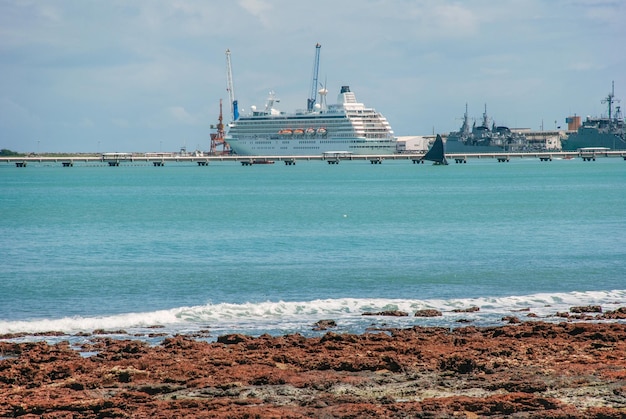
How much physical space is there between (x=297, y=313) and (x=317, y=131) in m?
124

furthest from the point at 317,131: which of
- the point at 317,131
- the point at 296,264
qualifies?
the point at 296,264

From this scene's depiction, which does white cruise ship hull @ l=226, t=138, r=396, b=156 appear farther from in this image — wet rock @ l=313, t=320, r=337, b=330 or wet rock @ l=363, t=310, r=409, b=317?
wet rock @ l=313, t=320, r=337, b=330

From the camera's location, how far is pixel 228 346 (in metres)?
10.8

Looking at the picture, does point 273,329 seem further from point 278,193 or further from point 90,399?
point 278,193

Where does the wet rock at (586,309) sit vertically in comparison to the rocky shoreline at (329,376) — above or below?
below

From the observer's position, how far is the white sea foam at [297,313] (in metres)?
13.3

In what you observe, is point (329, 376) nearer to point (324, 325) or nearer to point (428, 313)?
point (324, 325)

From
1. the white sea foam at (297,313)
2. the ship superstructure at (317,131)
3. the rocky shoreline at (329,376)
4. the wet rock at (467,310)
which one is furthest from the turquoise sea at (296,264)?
the ship superstructure at (317,131)

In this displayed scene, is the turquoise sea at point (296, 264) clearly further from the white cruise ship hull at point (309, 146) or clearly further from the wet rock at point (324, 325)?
the white cruise ship hull at point (309, 146)

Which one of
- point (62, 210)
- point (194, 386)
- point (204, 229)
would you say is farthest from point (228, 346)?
point (62, 210)

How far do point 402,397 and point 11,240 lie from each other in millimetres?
24464

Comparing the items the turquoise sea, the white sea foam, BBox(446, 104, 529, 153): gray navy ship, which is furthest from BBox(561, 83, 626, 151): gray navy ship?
the white sea foam

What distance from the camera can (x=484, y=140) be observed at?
157 metres

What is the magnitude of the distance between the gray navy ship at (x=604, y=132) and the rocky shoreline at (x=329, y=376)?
146 metres
